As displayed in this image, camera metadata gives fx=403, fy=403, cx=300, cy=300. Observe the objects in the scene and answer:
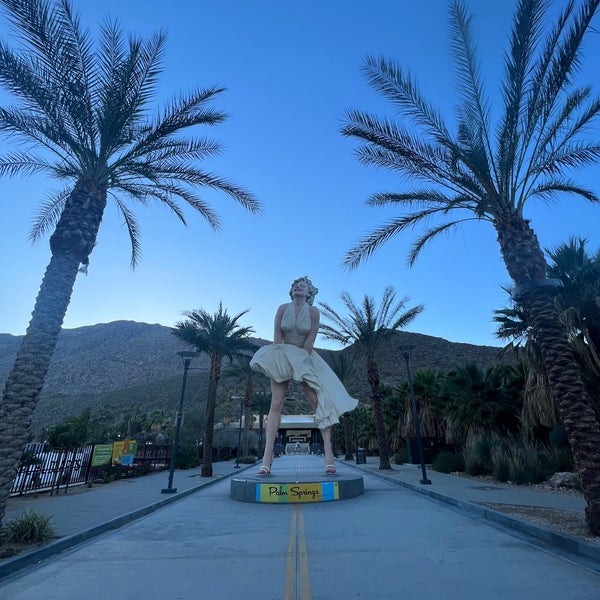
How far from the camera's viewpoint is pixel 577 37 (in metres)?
7.11

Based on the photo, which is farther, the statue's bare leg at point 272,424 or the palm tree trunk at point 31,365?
the statue's bare leg at point 272,424

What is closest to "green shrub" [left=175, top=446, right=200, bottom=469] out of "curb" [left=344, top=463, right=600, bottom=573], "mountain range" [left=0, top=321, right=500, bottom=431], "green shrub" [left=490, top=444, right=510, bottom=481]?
"green shrub" [left=490, top=444, right=510, bottom=481]

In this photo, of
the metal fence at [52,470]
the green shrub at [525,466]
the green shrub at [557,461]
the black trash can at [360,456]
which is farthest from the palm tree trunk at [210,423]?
the green shrub at [557,461]

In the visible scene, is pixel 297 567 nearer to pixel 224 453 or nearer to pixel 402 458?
pixel 402 458

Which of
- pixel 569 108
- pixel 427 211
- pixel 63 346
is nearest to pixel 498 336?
pixel 427 211

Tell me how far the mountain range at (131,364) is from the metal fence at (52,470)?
3895 centimetres

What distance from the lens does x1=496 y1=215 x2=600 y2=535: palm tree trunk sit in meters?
5.77

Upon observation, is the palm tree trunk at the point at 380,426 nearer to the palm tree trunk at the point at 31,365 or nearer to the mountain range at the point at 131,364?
the palm tree trunk at the point at 31,365

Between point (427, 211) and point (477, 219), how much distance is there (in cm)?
159

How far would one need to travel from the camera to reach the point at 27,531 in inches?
229

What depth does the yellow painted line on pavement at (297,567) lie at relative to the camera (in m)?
3.88

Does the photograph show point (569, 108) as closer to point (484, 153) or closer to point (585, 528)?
point (484, 153)

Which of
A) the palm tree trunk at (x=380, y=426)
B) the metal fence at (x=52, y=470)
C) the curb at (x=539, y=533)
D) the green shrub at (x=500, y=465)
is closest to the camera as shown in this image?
the curb at (x=539, y=533)

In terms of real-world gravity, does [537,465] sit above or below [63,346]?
below
